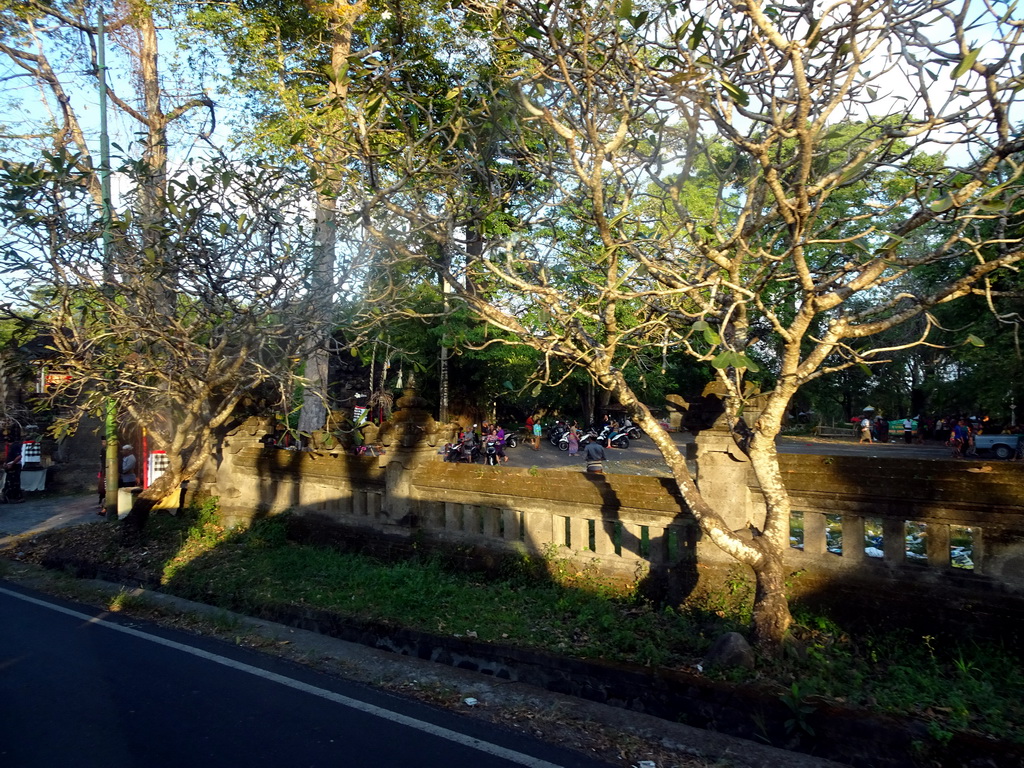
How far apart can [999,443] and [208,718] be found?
2946 cm

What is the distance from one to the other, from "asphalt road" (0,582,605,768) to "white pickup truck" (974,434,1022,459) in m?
28.1

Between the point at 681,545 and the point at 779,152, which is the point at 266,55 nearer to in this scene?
the point at 779,152

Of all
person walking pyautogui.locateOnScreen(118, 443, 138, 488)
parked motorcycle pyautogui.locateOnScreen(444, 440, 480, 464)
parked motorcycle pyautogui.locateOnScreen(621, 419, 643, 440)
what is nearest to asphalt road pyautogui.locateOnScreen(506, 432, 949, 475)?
parked motorcycle pyautogui.locateOnScreen(621, 419, 643, 440)

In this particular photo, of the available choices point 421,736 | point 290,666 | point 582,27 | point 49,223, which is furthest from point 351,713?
point 49,223

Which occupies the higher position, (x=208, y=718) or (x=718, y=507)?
(x=718, y=507)

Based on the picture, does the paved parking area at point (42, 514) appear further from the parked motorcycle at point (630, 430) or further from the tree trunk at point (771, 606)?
the parked motorcycle at point (630, 430)

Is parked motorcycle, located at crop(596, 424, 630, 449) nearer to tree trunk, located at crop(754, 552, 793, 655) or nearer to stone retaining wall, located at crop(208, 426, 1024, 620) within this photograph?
stone retaining wall, located at crop(208, 426, 1024, 620)

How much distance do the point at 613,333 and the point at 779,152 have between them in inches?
79.4

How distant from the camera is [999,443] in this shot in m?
26.8

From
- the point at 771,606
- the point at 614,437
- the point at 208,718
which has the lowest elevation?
the point at 208,718

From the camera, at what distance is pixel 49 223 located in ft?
29.1

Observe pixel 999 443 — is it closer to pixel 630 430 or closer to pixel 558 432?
pixel 630 430

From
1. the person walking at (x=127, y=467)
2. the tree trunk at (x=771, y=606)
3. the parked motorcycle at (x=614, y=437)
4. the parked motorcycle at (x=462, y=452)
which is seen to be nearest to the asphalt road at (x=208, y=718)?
the tree trunk at (x=771, y=606)

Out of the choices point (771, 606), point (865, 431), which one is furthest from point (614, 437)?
point (771, 606)
